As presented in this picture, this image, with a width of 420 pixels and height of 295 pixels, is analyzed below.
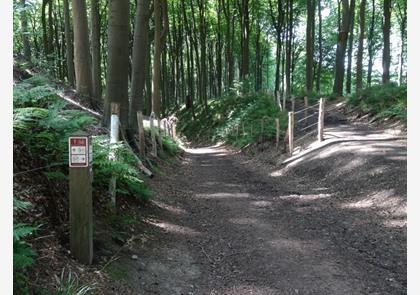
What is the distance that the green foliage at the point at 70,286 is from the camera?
346cm

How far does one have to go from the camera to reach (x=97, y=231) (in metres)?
5.11

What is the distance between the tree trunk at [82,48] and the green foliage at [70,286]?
9.83 meters

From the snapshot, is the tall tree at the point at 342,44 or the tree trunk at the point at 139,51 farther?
the tall tree at the point at 342,44

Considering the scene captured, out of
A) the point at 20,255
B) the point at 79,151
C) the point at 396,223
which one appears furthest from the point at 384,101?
the point at 20,255

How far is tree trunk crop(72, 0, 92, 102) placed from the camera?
12531 millimetres

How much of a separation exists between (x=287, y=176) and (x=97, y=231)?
318 inches

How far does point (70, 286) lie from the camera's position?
3.47 meters

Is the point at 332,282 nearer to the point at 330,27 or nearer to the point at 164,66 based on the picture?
the point at 164,66

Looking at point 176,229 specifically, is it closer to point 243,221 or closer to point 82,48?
point 243,221

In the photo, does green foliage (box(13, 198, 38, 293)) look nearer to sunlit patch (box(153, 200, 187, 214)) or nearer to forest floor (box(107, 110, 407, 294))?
forest floor (box(107, 110, 407, 294))

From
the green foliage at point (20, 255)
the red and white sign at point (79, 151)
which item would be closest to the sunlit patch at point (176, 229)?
the red and white sign at point (79, 151)

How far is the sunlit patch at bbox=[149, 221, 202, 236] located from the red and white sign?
2.70 meters

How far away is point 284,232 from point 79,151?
3.83 metres

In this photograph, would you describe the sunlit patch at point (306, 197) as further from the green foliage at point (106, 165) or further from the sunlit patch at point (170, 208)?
the green foliage at point (106, 165)
